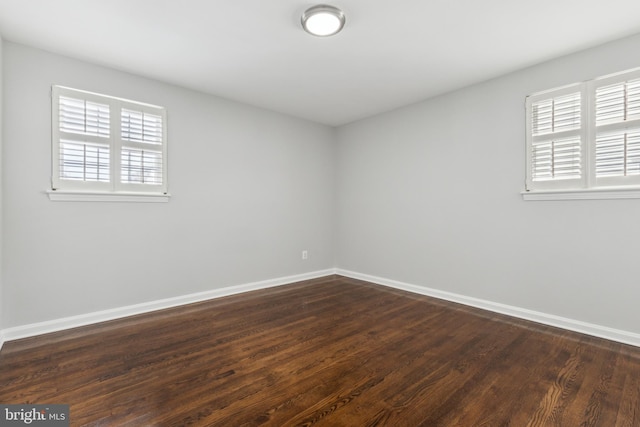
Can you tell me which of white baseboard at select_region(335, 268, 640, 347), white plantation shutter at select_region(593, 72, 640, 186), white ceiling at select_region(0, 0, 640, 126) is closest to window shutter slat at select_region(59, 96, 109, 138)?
white ceiling at select_region(0, 0, 640, 126)

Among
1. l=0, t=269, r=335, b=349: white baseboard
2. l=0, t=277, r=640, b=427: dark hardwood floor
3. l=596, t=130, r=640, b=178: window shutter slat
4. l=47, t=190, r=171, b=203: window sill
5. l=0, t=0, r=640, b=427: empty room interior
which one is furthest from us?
l=47, t=190, r=171, b=203: window sill

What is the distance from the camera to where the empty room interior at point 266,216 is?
1.93m

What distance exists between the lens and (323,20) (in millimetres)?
2268

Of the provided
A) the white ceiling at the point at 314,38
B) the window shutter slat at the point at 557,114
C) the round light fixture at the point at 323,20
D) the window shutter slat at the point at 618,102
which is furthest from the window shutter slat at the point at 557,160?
the round light fixture at the point at 323,20

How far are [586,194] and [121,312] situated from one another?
4725 millimetres

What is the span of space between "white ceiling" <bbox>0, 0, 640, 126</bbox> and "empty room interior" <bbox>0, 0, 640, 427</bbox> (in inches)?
0.9

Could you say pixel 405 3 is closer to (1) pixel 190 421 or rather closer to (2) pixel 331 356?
(2) pixel 331 356

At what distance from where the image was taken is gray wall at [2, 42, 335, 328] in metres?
2.68

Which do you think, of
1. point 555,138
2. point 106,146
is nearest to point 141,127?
point 106,146

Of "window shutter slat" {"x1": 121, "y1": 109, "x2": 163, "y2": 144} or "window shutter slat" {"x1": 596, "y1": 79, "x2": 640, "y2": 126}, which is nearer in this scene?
"window shutter slat" {"x1": 596, "y1": 79, "x2": 640, "y2": 126}

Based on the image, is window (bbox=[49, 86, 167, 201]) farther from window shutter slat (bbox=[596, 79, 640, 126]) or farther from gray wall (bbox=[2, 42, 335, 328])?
window shutter slat (bbox=[596, 79, 640, 126])

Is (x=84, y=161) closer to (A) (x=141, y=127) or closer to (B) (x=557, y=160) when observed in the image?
(A) (x=141, y=127)

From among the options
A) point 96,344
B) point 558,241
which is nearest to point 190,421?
point 96,344

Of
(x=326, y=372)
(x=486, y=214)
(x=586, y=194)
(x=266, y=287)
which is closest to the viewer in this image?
(x=326, y=372)
